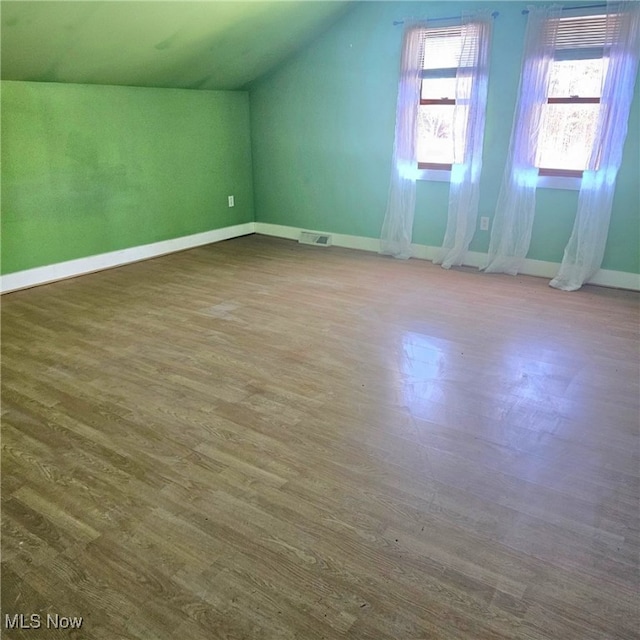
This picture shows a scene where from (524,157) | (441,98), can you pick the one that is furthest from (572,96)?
(441,98)

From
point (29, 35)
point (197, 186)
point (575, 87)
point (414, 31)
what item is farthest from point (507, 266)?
point (29, 35)

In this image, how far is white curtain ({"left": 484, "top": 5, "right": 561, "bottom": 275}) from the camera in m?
4.20

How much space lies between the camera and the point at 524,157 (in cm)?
444

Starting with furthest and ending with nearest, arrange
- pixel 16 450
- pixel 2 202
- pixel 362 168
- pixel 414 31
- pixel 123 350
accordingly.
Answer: pixel 362 168
pixel 414 31
pixel 2 202
pixel 123 350
pixel 16 450

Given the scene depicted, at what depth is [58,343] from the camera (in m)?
3.35

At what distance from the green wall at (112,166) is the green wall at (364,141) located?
49cm

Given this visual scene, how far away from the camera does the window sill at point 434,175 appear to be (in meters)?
4.99

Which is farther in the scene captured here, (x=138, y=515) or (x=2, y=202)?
(x=2, y=202)

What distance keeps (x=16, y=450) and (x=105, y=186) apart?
3.14 m

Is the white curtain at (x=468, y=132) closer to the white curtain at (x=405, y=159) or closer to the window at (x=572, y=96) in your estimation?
the white curtain at (x=405, y=159)

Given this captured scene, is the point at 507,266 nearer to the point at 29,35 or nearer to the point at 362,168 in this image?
the point at 362,168

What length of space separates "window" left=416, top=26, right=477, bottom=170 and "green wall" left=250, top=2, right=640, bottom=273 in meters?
0.19

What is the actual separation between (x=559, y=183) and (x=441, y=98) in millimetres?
1290

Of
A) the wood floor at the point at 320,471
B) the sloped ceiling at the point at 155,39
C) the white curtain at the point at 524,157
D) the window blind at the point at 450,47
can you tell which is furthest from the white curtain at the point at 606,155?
the sloped ceiling at the point at 155,39
